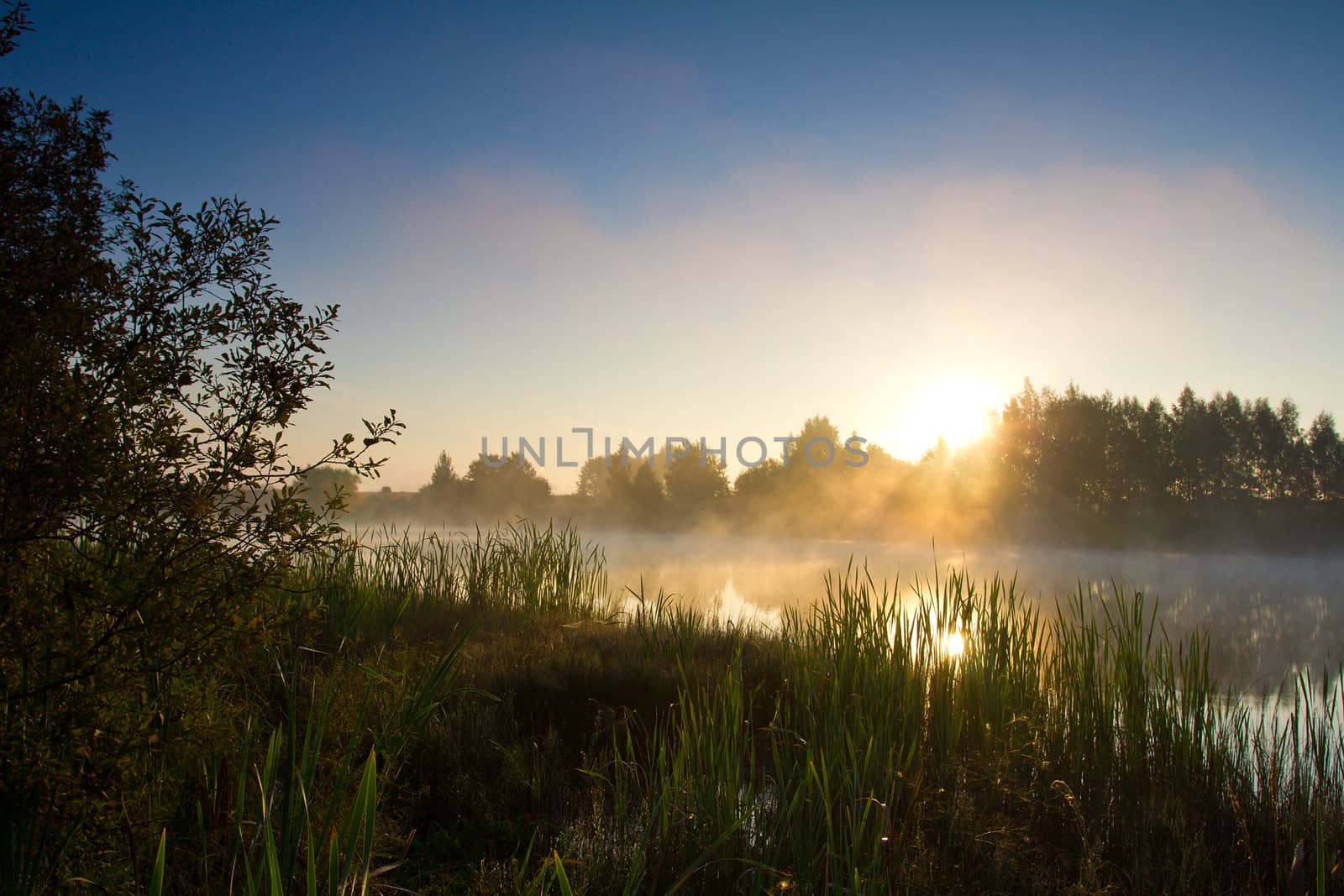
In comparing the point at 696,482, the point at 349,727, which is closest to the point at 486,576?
the point at 349,727

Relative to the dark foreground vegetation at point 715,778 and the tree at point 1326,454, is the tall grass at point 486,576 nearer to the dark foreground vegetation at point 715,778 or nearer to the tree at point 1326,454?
the dark foreground vegetation at point 715,778

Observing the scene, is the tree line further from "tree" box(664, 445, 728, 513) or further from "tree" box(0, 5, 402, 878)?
"tree" box(0, 5, 402, 878)

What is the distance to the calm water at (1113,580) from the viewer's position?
888 centimetres

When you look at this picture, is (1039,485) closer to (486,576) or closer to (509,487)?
(509,487)

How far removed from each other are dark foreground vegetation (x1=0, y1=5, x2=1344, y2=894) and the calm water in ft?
2.46

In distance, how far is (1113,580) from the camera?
463 cm

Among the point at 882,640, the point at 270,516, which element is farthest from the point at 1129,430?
the point at 270,516

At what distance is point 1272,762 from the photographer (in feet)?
9.43

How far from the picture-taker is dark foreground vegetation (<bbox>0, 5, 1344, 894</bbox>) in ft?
5.55

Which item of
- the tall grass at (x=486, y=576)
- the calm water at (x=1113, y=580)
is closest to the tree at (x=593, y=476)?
the calm water at (x=1113, y=580)

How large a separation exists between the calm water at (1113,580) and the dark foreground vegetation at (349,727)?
75 centimetres

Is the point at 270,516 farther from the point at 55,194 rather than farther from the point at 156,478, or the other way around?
the point at 55,194

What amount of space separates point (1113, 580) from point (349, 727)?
14.4ft

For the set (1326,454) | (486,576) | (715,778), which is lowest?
(715,778)
